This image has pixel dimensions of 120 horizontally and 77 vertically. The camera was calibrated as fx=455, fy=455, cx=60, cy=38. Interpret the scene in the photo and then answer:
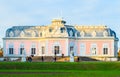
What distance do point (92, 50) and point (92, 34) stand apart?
Result: 3367mm

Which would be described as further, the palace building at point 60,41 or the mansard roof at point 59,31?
the mansard roof at point 59,31

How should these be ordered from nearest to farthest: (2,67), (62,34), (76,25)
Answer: (2,67) < (62,34) < (76,25)

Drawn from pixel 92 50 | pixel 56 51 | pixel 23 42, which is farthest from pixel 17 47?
pixel 92 50

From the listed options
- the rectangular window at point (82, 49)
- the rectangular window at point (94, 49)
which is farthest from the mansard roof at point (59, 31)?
the rectangular window at point (94, 49)

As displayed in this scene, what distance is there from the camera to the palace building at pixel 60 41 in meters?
93.2

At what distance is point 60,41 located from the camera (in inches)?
3669

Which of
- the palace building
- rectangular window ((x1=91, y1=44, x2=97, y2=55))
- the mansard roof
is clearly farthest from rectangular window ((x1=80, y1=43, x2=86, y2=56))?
the mansard roof

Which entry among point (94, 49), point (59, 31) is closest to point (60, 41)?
point (59, 31)

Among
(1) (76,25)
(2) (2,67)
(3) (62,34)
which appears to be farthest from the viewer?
(1) (76,25)

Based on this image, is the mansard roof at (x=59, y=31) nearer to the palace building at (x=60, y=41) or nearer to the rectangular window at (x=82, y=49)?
the palace building at (x=60, y=41)

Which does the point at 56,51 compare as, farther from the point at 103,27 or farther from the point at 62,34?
the point at 103,27

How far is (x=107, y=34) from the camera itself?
95312mm

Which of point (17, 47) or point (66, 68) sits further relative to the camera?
point (17, 47)

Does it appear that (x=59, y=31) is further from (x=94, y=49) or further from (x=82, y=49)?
(x=94, y=49)
